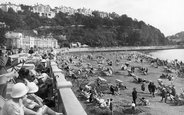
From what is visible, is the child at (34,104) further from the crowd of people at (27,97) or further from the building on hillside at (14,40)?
the building on hillside at (14,40)

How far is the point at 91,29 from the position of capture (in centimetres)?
11775

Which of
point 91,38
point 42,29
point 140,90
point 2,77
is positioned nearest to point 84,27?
point 91,38

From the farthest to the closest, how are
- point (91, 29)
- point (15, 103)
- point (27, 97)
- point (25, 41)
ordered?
point (91, 29) < point (25, 41) < point (27, 97) < point (15, 103)

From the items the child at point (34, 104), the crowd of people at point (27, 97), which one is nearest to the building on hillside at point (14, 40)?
the crowd of people at point (27, 97)

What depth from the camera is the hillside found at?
103 m

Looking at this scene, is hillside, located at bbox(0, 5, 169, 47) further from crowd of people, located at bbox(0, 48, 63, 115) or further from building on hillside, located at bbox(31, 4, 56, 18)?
crowd of people, located at bbox(0, 48, 63, 115)

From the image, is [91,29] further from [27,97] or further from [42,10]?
[27,97]

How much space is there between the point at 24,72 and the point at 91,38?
343 ft

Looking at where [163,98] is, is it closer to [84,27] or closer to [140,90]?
[140,90]

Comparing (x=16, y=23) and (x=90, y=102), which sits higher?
(x=16, y=23)

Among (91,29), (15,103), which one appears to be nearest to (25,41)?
(91,29)

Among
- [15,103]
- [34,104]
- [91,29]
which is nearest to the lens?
[15,103]

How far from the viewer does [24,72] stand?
523cm

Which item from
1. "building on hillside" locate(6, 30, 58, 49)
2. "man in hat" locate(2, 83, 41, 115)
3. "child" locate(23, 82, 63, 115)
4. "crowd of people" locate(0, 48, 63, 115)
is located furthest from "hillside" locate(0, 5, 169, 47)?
"man in hat" locate(2, 83, 41, 115)
